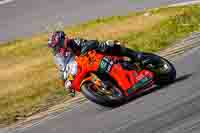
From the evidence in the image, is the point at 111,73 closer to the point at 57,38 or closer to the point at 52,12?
the point at 57,38

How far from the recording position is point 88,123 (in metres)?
10.5

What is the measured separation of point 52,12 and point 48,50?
3.89 meters

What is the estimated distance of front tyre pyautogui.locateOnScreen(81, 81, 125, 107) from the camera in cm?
1060

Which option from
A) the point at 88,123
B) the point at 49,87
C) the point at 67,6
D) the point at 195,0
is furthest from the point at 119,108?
the point at 67,6

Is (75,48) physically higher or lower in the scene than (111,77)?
higher

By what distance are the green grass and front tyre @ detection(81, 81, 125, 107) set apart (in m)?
1.73

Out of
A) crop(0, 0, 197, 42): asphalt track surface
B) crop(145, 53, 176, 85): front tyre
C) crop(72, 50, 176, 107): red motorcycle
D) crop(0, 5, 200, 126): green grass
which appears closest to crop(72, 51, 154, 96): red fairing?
crop(72, 50, 176, 107): red motorcycle

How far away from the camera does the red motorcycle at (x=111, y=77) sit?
10797 mm

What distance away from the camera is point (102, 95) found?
10719mm

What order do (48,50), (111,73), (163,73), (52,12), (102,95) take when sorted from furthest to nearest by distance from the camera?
1. (52,12)
2. (48,50)
3. (163,73)
4. (111,73)
5. (102,95)

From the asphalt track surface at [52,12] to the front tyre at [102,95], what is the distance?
8.66 metres

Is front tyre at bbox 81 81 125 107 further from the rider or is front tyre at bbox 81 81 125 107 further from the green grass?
the green grass

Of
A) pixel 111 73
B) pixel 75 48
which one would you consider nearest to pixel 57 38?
pixel 75 48

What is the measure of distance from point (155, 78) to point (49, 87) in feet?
10.6
